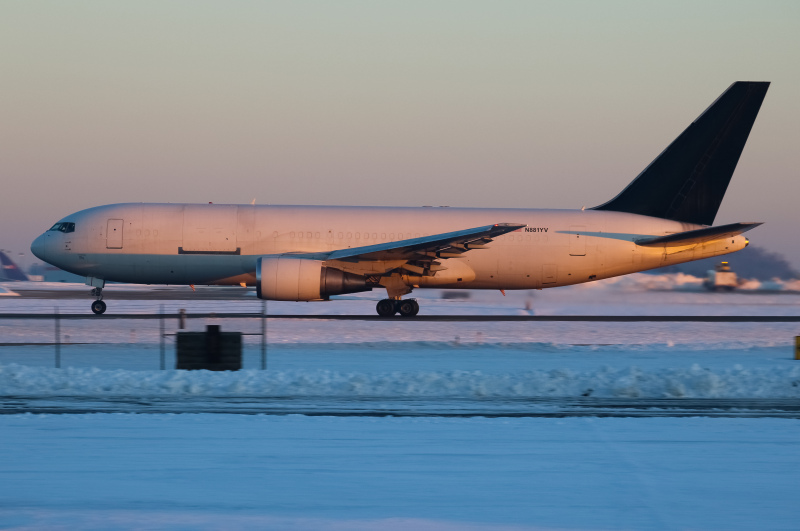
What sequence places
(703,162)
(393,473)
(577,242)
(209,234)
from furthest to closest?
(703,162)
(577,242)
(209,234)
(393,473)

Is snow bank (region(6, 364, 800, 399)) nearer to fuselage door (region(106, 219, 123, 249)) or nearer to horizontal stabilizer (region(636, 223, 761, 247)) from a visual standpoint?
horizontal stabilizer (region(636, 223, 761, 247))

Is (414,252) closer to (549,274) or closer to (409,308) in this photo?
(409,308)

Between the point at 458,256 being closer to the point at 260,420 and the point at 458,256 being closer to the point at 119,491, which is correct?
the point at 260,420

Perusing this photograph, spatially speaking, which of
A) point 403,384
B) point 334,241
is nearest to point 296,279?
point 334,241

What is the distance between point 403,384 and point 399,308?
1620cm

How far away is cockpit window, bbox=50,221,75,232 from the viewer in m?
31.2

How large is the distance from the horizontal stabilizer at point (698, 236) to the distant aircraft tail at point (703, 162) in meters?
1.39

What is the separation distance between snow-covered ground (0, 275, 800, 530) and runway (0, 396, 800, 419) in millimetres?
132

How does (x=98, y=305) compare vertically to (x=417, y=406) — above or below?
above

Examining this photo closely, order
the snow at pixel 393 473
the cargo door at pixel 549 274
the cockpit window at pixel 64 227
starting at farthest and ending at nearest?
the cargo door at pixel 549 274 → the cockpit window at pixel 64 227 → the snow at pixel 393 473

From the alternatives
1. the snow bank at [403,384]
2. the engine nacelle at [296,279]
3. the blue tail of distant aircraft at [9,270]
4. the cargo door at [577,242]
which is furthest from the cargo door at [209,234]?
the blue tail of distant aircraft at [9,270]

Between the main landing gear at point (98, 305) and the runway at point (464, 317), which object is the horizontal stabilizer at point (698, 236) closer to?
the runway at point (464, 317)

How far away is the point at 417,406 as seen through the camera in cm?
1337

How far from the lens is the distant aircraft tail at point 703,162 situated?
32.5m
